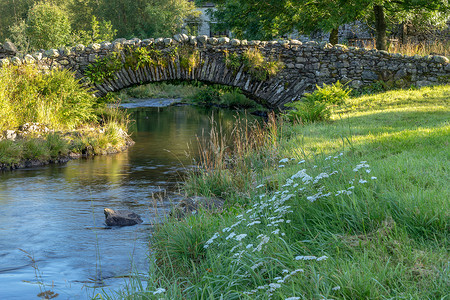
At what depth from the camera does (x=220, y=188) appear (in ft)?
23.0

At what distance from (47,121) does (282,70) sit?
7.54 m

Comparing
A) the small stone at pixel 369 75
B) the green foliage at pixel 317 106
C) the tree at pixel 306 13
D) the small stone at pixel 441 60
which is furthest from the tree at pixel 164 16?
the small stone at pixel 441 60

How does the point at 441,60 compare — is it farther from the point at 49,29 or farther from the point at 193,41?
the point at 49,29

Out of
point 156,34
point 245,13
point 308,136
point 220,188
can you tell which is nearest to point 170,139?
point 245,13

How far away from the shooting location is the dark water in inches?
191

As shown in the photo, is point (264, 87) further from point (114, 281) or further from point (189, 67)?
point (114, 281)

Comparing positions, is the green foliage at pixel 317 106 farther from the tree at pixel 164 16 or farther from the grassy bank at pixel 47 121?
the tree at pixel 164 16

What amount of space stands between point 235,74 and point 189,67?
5.04 ft

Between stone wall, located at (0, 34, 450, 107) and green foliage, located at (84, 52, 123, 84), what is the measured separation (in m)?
0.16

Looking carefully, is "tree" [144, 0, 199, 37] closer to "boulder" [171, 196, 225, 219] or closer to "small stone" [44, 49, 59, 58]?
"small stone" [44, 49, 59, 58]

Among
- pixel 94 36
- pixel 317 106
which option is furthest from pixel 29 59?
pixel 94 36

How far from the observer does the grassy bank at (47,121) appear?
1199 centimetres

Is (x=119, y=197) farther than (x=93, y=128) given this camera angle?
No

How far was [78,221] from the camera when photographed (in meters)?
7.00
